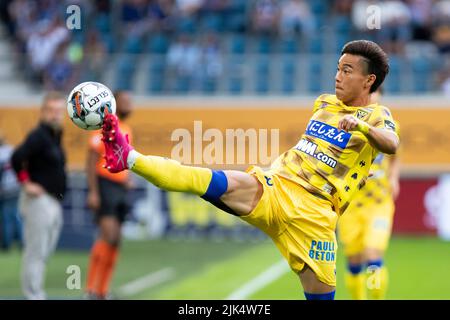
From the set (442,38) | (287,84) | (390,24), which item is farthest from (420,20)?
(287,84)

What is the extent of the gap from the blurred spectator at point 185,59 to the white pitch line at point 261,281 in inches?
245

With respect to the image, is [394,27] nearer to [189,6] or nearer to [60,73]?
[189,6]

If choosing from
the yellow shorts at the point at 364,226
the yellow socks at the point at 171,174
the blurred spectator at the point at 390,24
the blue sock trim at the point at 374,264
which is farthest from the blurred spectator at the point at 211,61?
the yellow socks at the point at 171,174

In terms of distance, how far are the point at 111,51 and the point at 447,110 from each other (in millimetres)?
7459

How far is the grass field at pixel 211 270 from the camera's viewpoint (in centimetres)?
1227

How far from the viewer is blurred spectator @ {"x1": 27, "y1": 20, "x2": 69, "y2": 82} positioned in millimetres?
22141

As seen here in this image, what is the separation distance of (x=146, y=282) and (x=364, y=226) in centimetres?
369

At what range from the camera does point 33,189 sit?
10562mm

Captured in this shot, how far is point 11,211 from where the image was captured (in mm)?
17422

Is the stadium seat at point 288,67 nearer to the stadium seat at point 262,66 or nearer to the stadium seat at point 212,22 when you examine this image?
the stadium seat at point 262,66
